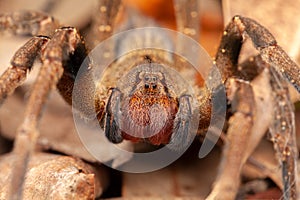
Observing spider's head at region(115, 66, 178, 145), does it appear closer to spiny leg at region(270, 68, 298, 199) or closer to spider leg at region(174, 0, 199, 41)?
spiny leg at region(270, 68, 298, 199)

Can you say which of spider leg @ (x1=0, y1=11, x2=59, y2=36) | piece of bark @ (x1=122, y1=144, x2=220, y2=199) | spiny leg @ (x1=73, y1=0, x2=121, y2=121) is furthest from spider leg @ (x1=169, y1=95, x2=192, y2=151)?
spider leg @ (x1=0, y1=11, x2=59, y2=36)

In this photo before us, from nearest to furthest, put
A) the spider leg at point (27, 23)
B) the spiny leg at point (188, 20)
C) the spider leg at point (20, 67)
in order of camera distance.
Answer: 1. the spider leg at point (20, 67)
2. the spider leg at point (27, 23)
3. the spiny leg at point (188, 20)

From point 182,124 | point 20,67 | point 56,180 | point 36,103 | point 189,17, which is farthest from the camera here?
point 189,17

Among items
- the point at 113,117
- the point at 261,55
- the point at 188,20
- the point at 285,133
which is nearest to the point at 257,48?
the point at 261,55

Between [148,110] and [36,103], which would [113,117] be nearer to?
[148,110]

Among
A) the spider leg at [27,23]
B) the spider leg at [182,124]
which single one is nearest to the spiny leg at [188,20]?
the spider leg at [27,23]

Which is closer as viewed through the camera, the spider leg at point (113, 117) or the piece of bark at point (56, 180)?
the piece of bark at point (56, 180)

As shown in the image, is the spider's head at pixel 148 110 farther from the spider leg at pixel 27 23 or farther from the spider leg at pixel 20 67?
the spider leg at pixel 27 23
